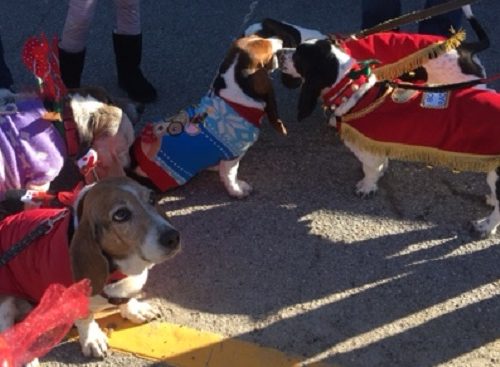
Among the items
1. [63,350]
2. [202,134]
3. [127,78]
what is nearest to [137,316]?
[63,350]

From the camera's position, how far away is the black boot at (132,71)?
4.58m

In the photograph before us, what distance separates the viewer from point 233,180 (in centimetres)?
398

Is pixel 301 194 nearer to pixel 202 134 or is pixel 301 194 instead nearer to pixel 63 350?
pixel 202 134

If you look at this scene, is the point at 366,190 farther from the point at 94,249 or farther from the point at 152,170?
the point at 94,249

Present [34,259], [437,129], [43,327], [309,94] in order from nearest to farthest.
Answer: [43,327] → [34,259] → [437,129] → [309,94]

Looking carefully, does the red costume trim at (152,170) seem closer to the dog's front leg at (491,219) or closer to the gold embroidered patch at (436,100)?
the gold embroidered patch at (436,100)

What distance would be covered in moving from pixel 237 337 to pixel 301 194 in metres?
1.04

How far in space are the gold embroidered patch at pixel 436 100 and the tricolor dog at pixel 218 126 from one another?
803mm

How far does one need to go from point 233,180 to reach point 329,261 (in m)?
0.73

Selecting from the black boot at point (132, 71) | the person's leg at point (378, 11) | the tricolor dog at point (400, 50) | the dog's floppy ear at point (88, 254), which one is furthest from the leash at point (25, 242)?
the person's leg at point (378, 11)

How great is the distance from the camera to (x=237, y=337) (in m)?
3.29

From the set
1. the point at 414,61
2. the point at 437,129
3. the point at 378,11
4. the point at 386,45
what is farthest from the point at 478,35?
the point at 378,11

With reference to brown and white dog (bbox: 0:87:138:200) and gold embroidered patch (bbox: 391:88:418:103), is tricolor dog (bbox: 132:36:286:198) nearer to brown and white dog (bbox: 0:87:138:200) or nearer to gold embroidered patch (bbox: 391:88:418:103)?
brown and white dog (bbox: 0:87:138:200)

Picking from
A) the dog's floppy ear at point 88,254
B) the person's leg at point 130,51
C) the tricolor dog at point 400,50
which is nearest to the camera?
→ the dog's floppy ear at point 88,254
